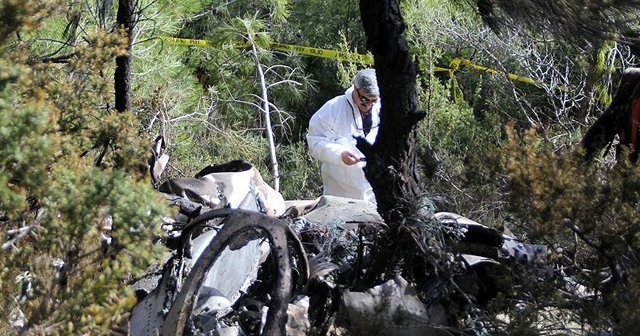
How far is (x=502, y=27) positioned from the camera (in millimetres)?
5145

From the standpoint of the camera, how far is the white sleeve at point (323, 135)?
7461 millimetres

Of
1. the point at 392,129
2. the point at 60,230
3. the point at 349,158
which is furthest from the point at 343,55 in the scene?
the point at 60,230

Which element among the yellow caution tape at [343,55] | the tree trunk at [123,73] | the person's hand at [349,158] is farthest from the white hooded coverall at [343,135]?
the yellow caution tape at [343,55]

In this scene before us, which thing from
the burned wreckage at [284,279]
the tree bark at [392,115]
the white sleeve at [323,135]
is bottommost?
the burned wreckage at [284,279]

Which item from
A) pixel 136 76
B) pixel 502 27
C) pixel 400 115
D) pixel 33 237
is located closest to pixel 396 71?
pixel 400 115

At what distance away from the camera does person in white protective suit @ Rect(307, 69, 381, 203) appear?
294 inches

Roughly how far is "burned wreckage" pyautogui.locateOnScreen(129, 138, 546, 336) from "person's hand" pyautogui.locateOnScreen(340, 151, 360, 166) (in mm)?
1323

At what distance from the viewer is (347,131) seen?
7547mm

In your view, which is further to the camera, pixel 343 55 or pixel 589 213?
pixel 343 55

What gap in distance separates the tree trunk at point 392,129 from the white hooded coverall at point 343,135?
2.11 meters

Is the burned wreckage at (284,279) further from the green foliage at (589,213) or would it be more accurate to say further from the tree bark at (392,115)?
the green foliage at (589,213)

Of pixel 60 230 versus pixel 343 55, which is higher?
pixel 60 230

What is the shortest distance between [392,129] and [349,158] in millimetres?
1891

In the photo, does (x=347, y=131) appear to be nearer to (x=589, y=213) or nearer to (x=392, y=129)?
(x=392, y=129)
